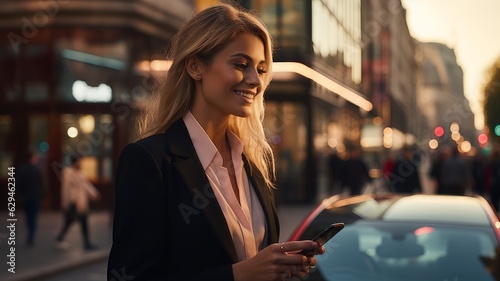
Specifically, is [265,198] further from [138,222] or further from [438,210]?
[438,210]

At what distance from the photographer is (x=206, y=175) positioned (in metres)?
2.18

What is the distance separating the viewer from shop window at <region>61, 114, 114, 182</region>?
21078mm

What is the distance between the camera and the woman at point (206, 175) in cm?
199

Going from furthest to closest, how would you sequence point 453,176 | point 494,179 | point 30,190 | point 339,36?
1. point 339,36
2. point 494,179
3. point 453,176
4. point 30,190

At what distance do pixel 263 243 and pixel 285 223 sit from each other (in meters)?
15.5

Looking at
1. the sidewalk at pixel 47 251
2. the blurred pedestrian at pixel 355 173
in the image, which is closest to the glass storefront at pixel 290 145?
the blurred pedestrian at pixel 355 173

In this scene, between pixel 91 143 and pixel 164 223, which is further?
pixel 91 143

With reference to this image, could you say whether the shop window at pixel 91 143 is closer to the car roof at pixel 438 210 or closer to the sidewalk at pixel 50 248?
the sidewalk at pixel 50 248

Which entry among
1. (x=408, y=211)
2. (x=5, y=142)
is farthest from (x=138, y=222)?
(x=5, y=142)

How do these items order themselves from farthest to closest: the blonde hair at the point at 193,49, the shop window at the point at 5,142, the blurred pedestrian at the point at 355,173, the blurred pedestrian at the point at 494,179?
the blurred pedestrian at the point at 355,173
the shop window at the point at 5,142
the blurred pedestrian at the point at 494,179
the blonde hair at the point at 193,49

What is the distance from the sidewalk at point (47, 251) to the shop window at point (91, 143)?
237 centimetres

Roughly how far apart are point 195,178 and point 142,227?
22 centimetres

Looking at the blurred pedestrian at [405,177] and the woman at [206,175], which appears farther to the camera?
the blurred pedestrian at [405,177]

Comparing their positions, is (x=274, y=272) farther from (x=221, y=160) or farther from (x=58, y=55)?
(x=58, y=55)
